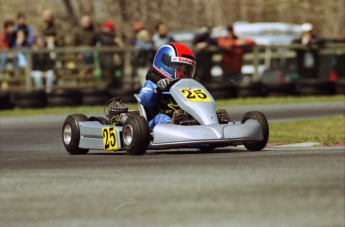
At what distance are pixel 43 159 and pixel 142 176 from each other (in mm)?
2544

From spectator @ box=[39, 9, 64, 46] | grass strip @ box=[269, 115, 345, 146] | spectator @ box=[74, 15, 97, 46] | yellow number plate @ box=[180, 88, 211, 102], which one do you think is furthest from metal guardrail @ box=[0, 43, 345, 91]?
yellow number plate @ box=[180, 88, 211, 102]

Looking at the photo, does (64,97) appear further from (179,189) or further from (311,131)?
(179,189)

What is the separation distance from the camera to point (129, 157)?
34.8 ft

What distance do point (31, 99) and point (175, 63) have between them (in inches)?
397

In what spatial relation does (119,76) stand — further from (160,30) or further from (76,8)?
(76,8)

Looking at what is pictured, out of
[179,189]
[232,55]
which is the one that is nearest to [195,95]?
[179,189]

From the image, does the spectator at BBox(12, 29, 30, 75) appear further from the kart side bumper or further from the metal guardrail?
the kart side bumper

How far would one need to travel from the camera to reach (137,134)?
1043 centimetres

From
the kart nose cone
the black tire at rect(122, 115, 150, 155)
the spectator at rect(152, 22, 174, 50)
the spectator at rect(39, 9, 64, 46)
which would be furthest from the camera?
the spectator at rect(39, 9, 64, 46)

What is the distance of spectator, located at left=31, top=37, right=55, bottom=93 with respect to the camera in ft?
71.4

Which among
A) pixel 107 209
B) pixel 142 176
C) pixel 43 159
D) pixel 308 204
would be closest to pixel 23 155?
pixel 43 159

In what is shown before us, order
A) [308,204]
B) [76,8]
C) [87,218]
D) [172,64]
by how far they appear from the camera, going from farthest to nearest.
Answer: [76,8] < [172,64] < [87,218] < [308,204]

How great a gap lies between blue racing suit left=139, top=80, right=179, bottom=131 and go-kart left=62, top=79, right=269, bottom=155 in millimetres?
52

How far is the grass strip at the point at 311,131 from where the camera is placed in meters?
12.4
